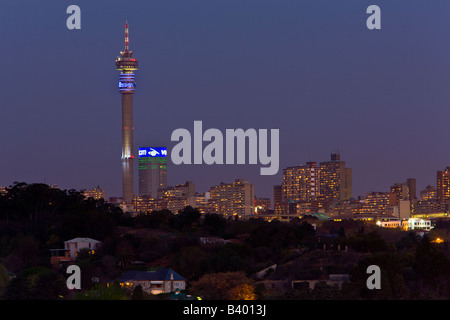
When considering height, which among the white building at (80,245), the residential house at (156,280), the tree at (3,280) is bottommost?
the residential house at (156,280)

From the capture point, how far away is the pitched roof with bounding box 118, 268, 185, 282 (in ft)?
213

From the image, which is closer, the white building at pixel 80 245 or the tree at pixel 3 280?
the tree at pixel 3 280

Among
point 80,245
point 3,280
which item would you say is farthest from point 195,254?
point 3,280

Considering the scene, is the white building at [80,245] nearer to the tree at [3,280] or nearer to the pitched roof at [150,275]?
the pitched roof at [150,275]

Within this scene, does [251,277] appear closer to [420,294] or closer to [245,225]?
[420,294]

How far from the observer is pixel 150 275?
66.0 meters

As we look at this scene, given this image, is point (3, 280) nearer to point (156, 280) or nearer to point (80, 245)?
point (156, 280)

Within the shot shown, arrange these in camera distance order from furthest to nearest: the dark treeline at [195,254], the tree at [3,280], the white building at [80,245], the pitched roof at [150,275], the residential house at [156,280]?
the white building at [80,245] < the pitched roof at [150,275] < the residential house at [156,280] < the tree at [3,280] < the dark treeline at [195,254]

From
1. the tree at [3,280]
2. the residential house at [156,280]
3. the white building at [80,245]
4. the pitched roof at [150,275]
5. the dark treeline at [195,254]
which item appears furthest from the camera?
the white building at [80,245]

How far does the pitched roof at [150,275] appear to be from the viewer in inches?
2551

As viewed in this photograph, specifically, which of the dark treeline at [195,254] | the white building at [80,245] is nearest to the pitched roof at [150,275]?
the dark treeline at [195,254]

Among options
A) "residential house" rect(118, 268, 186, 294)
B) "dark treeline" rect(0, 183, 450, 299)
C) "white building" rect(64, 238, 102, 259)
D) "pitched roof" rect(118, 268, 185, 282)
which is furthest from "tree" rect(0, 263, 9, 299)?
"white building" rect(64, 238, 102, 259)

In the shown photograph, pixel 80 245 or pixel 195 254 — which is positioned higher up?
pixel 80 245
